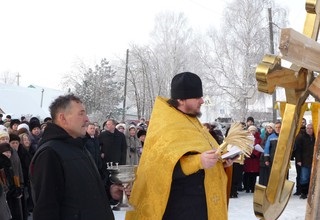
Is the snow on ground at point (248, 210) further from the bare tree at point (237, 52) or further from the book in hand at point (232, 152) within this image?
the bare tree at point (237, 52)

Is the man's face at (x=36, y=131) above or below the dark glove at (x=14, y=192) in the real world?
above

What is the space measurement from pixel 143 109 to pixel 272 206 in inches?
1480

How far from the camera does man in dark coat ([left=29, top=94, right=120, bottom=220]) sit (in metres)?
2.48

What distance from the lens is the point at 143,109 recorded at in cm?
3903

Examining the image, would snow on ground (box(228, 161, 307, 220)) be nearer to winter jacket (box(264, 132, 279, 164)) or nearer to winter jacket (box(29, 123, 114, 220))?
winter jacket (box(264, 132, 279, 164))

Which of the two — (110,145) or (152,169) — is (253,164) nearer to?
(110,145)

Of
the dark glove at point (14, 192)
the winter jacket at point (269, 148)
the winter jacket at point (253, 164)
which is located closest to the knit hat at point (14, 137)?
the dark glove at point (14, 192)

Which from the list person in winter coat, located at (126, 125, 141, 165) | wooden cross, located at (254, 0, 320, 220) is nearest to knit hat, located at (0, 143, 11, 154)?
person in winter coat, located at (126, 125, 141, 165)

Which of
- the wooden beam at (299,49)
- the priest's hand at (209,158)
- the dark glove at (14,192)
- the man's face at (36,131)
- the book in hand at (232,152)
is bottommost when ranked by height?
the dark glove at (14,192)

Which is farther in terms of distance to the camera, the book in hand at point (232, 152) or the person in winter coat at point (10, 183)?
the person in winter coat at point (10, 183)

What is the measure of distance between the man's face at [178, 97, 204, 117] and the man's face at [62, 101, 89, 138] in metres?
0.67

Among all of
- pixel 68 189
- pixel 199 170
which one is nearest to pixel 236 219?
pixel 199 170

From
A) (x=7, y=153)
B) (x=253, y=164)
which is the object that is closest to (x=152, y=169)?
(x=7, y=153)

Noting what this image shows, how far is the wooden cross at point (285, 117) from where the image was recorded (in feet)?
4.06
